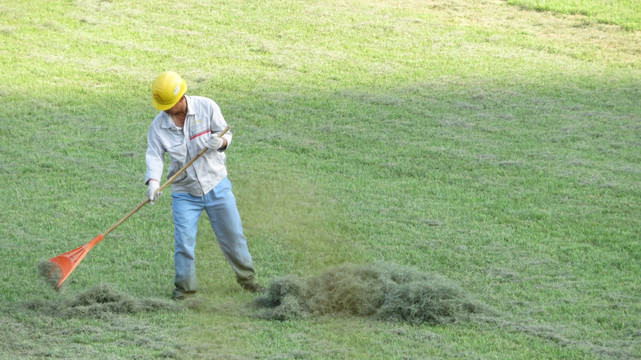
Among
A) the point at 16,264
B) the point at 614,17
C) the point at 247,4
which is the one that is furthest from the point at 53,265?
the point at 614,17

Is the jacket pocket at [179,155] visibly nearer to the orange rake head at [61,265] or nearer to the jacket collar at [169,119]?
the jacket collar at [169,119]

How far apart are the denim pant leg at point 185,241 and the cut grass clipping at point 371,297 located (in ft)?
1.66

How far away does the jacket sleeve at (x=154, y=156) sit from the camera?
Result: 5645 mm

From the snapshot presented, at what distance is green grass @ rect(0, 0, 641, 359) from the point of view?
5289mm

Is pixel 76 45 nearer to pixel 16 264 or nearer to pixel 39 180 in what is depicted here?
pixel 39 180

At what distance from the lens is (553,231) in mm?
7070

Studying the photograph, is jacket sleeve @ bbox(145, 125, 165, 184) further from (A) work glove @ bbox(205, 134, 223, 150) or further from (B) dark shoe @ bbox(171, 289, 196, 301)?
(B) dark shoe @ bbox(171, 289, 196, 301)

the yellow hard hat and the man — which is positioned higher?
the yellow hard hat

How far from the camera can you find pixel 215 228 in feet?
19.3

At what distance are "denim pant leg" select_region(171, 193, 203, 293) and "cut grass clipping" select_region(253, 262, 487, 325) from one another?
0.51 meters

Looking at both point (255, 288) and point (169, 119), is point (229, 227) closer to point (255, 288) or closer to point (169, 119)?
point (255, 288)

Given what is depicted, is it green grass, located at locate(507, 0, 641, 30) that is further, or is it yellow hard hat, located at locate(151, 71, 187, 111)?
green grass, located at locate(507, 0, 641, 30)

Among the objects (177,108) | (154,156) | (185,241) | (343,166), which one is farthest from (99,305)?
(343,166)

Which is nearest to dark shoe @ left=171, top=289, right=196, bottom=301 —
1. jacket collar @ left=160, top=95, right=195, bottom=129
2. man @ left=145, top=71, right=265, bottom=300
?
man @ left=145, top=71, right=265, bottom=300
